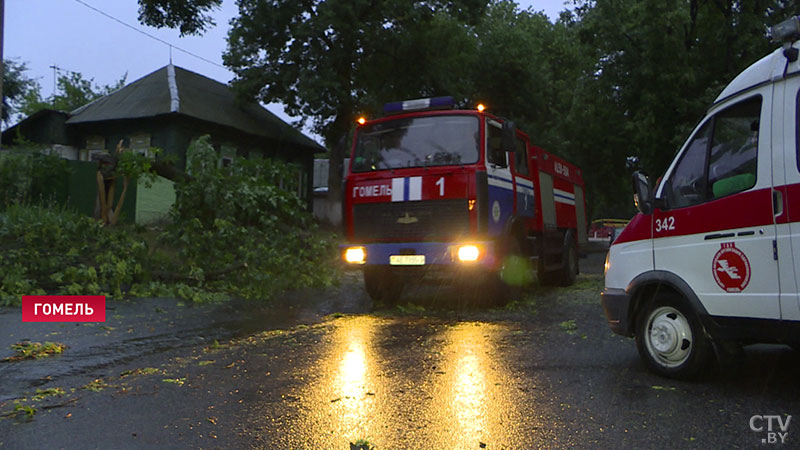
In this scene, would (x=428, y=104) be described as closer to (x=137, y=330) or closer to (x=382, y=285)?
(x=382, y=285)

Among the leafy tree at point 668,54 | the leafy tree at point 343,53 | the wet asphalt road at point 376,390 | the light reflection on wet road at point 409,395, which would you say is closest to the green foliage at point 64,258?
the wet asphalt road at point 376,390

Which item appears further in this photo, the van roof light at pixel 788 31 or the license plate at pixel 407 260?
the license plate at pixel 407 260

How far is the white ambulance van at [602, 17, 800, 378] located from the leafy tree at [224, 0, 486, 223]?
19.3 meters

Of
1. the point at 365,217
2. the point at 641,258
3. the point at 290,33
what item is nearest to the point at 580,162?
the point at 290,33

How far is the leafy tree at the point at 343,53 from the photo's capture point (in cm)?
2386

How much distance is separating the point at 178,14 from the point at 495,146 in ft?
51.5

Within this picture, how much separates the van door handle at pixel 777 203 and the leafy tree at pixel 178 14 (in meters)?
20.3

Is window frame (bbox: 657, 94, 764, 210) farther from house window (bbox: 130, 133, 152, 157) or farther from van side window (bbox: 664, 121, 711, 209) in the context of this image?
house window (bbox: 130, 133, 152, 157)

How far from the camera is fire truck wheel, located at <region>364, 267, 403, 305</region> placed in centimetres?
1019

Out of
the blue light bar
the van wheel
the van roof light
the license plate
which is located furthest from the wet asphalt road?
the blue light bar

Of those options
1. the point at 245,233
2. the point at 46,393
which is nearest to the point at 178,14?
the point at 245,233

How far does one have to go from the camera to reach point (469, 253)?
879cm

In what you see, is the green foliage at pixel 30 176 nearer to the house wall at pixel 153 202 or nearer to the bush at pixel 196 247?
the house wall at pixel 153 202
